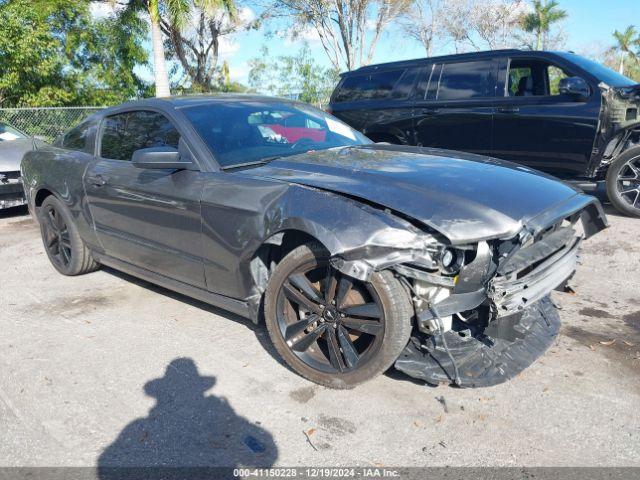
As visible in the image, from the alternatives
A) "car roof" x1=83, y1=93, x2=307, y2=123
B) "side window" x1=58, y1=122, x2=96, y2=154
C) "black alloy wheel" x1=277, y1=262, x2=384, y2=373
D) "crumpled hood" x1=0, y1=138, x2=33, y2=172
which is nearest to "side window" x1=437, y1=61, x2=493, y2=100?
"car roof" x1=83, y1=93, x2=307, y2=123

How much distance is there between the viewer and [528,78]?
6.86m

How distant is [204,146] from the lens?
357cm

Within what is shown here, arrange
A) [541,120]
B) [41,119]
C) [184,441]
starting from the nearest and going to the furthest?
[184,441]
[541,120]
[41,119]

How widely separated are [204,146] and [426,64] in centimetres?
476

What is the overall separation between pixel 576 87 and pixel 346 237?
4760 mm

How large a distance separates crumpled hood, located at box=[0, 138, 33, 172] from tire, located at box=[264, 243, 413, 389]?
21.1 feet

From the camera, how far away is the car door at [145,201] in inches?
140

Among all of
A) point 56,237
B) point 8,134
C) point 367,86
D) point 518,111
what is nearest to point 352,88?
point 367,86

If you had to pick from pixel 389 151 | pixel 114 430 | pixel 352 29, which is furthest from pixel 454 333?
pixel 352 29

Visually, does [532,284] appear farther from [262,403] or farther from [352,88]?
[352,88]

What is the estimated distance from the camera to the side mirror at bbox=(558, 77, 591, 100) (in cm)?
613

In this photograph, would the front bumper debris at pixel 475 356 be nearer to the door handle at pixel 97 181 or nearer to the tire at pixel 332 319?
the tire at pixel 332 319

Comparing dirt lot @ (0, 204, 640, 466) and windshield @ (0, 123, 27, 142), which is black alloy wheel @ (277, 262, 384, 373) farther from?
windshield @ (0, 123, 27, 142)

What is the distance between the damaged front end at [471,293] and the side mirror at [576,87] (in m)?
3.66
